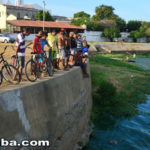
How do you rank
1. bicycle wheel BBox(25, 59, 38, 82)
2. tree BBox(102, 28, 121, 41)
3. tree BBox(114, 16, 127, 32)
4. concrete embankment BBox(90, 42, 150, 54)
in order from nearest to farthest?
bicycle wheel BBox(25, 59, 38, 82) < concrete embankment BBox(90, 42, 150, 54) < tree BBox(102, 28, 121, 41) < tree BBox(114, 16, 127, 32)

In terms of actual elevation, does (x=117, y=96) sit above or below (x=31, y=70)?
below

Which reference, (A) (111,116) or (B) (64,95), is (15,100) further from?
(A) (111,116)

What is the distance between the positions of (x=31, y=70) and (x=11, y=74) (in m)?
0.99

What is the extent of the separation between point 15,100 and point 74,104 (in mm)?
4271

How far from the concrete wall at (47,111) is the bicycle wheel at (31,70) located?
1.75ft

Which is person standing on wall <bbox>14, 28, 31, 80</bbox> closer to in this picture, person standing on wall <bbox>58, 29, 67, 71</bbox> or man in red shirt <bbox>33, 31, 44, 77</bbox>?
man in red shirt <bbox>33, 31, 44, 77</bbox>

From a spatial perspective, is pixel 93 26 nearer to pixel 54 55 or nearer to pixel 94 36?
pixel 94 36

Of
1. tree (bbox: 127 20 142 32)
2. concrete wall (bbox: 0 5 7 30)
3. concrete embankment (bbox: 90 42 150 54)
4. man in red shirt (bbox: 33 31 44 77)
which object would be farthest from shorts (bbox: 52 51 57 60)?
tree (bbox: 127 20 142 32)

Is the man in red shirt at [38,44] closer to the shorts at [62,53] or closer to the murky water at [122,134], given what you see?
the shorts at [62,53]

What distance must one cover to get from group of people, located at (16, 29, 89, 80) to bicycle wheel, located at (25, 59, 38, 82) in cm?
22

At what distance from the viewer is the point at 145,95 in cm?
1950

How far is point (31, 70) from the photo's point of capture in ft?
29.0

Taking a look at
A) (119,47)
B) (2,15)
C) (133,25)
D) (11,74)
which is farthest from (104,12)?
(11,74)

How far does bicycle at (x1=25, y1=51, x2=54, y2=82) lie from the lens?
27.6ft
